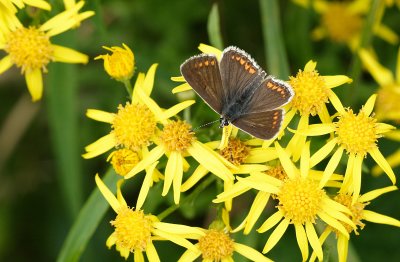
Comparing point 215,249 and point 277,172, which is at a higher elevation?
point 277,172

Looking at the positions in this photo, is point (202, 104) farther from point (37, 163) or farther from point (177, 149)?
point (37, 163)

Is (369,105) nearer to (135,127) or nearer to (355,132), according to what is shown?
(355,132)

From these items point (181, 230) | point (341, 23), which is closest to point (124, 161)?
point (181, 230)

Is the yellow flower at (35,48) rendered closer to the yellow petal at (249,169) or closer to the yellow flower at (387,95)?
the yellow petal at (249,169)

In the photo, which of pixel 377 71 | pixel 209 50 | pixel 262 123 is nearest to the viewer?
pixel 262 123

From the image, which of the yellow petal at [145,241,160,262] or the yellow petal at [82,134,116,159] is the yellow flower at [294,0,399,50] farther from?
the yellow petal at [145,241,160,262]

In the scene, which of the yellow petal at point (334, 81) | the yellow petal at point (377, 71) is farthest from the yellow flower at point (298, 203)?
the yellow petal at point (377, 71)
